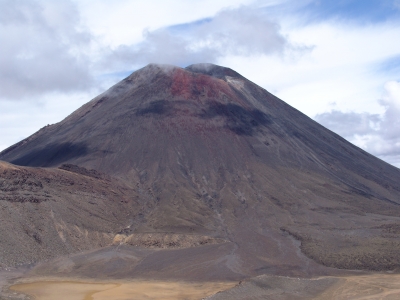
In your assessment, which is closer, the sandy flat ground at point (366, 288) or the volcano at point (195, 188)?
the sandy flat ground at point (366, 288)

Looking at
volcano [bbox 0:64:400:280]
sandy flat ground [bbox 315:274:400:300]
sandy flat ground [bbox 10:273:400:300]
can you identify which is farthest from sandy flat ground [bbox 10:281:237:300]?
sandy flat ground [bbox 315:274:400:300]

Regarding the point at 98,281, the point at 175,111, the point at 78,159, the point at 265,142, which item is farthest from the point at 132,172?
the point at 98,281

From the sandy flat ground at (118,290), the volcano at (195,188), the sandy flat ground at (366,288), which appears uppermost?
the volcano at (195,188)

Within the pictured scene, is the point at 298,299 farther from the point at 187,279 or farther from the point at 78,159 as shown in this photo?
the point at 78,159

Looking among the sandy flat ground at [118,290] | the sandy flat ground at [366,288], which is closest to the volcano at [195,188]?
the sandy flat ground at [118,290]

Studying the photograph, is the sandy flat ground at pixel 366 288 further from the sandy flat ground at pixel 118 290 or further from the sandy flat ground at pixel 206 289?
the sandy flat ground at pixel 118 290

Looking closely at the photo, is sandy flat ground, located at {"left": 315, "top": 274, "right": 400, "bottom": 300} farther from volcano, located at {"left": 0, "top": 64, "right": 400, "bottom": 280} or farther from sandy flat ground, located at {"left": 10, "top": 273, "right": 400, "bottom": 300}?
volcano, located at {"left": 0, "top": 64, "right": 400, "bottom": 280}
